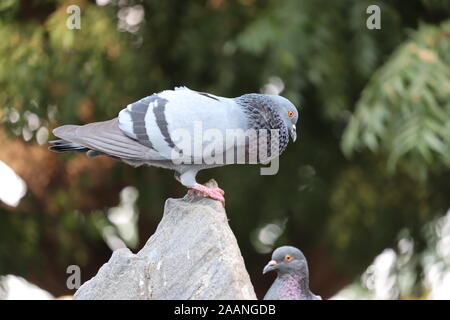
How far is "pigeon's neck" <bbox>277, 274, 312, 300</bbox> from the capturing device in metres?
4.07

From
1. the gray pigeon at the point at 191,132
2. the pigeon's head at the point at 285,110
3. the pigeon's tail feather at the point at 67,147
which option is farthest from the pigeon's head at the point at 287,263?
the pigeon's tail feather at the point at 67,147

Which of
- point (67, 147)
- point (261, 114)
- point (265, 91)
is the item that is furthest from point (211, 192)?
point (265, 91)

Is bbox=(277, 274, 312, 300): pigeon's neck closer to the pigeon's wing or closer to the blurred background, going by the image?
the pigeon's wing

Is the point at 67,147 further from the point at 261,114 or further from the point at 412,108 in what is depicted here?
the point at 412,108

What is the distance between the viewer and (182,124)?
3.92m

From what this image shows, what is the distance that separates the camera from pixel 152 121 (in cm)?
392

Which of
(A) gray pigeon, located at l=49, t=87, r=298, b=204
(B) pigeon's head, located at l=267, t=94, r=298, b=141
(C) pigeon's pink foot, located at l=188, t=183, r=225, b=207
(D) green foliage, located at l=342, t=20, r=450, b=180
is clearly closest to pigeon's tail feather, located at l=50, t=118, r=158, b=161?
(A) gray pigeon, located at l=49, t=87, r=298, b=204

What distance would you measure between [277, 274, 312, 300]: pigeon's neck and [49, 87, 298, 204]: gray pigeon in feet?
2.03

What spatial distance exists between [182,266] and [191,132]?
67cm

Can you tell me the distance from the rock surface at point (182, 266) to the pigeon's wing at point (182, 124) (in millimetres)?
302

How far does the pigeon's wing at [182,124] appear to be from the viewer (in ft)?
12.7

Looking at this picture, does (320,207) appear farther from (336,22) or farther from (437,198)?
(336,22)
